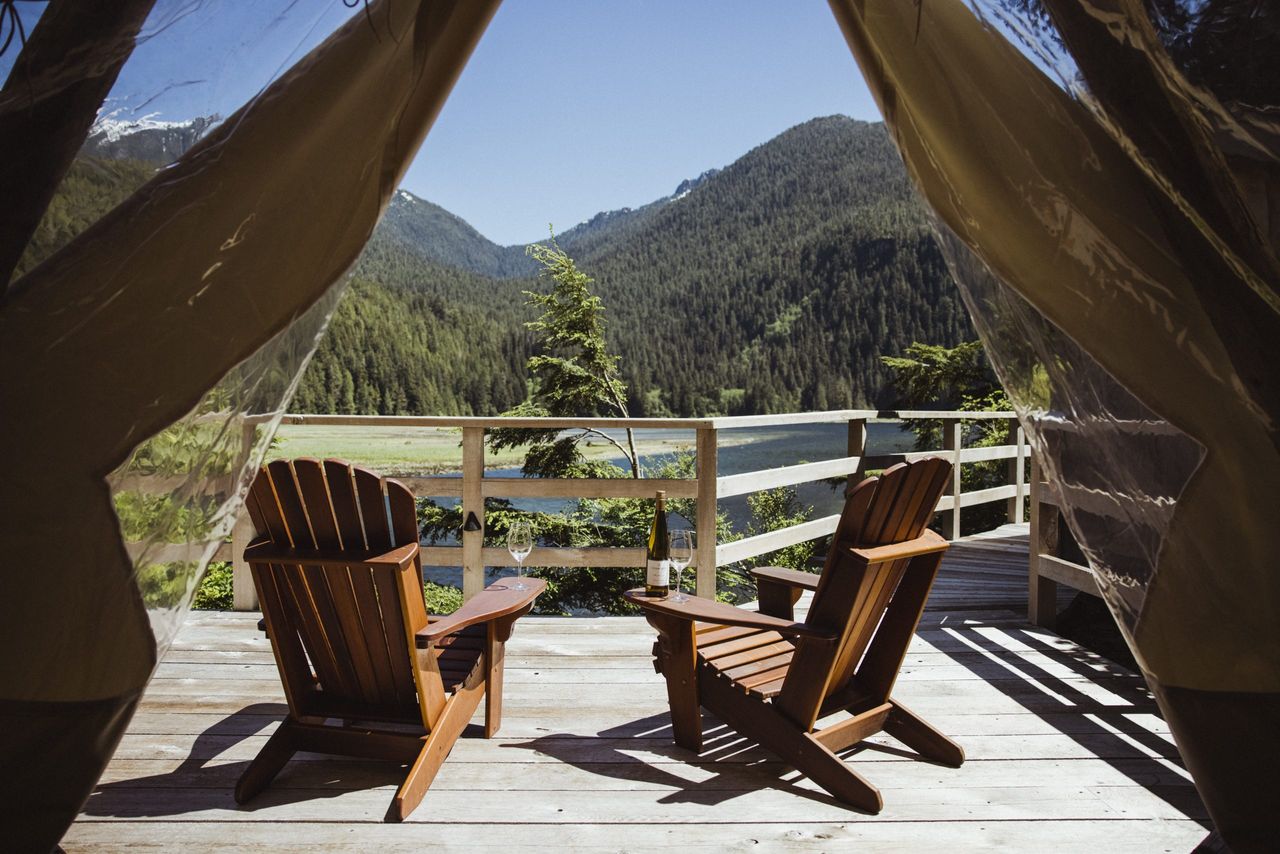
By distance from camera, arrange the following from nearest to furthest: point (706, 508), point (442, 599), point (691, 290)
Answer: point (706, 508)
point (442, 599)
point (691, 290)

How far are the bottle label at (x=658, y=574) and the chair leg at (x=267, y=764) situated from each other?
1.08 metres

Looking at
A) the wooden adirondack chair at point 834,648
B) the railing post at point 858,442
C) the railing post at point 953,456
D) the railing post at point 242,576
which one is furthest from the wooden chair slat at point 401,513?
the railing post at point 953,456

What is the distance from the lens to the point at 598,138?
140ft

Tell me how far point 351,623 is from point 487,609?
0.39 meters

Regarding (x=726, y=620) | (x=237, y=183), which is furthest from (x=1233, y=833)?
(x=237, y=183)

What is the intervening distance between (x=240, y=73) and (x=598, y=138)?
145ft

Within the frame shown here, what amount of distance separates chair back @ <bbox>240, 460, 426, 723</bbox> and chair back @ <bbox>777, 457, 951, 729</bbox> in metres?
1.06

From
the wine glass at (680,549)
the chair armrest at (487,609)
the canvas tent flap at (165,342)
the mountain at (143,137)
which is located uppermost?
the mountain at (143,137)

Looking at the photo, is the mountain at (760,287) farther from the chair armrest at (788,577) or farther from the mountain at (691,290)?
the chair armrest at (788,577)

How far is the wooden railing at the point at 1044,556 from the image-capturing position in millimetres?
3574

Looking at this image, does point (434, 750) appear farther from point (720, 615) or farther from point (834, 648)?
point (834, 648)

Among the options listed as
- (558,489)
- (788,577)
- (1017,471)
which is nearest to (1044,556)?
(788,577)

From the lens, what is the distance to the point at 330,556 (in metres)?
1.99

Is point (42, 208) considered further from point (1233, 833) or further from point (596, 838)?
point (1233, 833)
